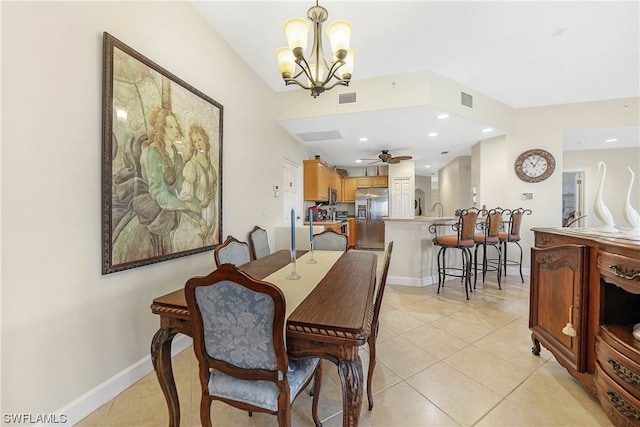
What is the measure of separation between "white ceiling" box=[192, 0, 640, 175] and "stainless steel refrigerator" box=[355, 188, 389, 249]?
2.87 metres

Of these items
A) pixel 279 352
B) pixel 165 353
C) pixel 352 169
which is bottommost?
pixel 165 353

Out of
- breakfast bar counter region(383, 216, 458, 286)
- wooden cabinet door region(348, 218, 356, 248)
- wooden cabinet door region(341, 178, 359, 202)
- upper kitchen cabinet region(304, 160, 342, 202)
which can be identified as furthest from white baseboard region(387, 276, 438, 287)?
wooden cabinet door region(341, 178, 359, 202)

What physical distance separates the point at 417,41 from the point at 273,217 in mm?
2827

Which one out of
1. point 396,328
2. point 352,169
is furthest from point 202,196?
point 352,169

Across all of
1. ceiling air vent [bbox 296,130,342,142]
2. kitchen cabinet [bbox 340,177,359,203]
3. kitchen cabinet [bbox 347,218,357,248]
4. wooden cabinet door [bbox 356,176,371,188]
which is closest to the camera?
ceiling air vent [bbox 296,130,342,142]

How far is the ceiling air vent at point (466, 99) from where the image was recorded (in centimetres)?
354

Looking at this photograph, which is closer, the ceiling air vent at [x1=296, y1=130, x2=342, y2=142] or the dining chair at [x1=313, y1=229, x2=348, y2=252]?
the dining chair at [x1=313, y1=229, x2=348, y2=252]

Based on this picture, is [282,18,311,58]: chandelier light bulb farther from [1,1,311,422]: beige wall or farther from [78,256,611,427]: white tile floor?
[78,256,611,427]: white tile floor

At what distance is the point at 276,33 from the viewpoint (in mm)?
2604

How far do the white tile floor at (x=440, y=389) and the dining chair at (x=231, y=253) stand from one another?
835 mm

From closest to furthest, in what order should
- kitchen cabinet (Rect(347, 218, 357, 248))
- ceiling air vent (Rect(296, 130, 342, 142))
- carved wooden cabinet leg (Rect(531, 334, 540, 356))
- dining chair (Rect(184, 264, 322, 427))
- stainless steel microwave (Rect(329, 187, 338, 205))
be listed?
1. dining chair (Rect(184, 264, 322, 427))
2. carved wooden cabinet leg (Rect(531, 334, 540, 356))
3. ceiling air vent (Rect(296, 130, 342, 142))
4. stainless steel microwave (Rect(329, 187, 338, 205))
5. kitchen cabinet (Rect(347, 218, 357, 248))

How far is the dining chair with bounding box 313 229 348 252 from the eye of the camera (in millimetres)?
2965

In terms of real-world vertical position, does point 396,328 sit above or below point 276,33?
below

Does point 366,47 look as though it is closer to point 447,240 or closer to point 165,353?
point 447,240
